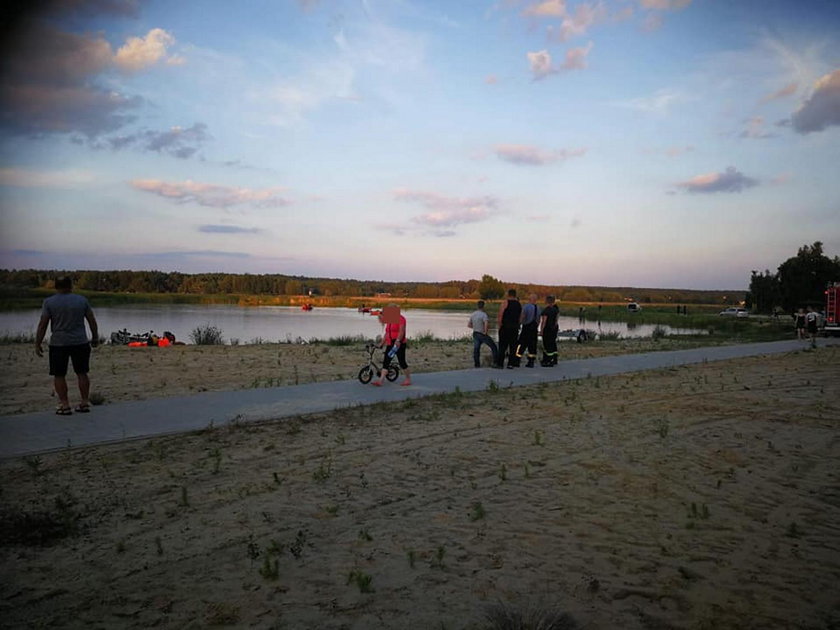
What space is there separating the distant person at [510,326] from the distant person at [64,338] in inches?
342

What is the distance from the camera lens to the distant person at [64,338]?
8312 mm

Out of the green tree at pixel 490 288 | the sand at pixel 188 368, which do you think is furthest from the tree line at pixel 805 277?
the green tree at pixel 490 288

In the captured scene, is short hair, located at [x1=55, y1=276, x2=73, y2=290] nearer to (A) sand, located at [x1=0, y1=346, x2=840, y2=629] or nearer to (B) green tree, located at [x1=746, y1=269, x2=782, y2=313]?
(A) sand, located at [x1=0, y1=346, x2=840, y2=629]

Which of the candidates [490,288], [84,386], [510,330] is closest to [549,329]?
[510,330]

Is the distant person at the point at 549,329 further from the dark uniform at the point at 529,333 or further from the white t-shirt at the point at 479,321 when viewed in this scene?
the white t-shirt at the point at 479,321

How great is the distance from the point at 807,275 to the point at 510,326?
56.5 m

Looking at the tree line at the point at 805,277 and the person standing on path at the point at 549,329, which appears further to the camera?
the tree line at the point at 805,277

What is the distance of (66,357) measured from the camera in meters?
8.49

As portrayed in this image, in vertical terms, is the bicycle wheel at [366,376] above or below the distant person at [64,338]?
below

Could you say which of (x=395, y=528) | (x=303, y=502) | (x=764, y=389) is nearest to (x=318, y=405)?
(x=303, y=502)

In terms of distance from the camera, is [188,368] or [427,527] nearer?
[427,527]

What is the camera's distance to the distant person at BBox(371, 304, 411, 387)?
11555 mm

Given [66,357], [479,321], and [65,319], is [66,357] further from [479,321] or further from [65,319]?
[479,321]

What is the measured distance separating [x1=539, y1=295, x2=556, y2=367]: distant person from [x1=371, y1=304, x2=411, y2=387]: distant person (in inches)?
178
